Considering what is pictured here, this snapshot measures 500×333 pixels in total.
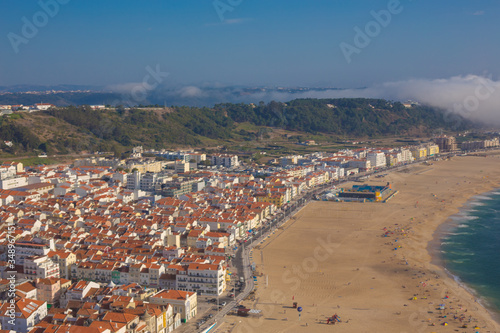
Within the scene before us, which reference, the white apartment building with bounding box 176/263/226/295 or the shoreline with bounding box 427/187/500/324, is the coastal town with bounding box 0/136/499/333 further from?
the shoreline with bounding box 427/187/500/324

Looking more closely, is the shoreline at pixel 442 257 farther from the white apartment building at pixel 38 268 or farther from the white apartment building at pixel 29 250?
the white apartment building at pixel 29 250

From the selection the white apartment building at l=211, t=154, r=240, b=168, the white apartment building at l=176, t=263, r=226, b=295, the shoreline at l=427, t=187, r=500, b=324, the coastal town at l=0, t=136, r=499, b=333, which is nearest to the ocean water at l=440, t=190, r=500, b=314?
the shoreline at l=427, t=187, r=500, b=324

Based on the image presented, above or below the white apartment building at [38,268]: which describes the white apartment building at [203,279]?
below

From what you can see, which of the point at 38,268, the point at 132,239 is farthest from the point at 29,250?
the point at 132,239

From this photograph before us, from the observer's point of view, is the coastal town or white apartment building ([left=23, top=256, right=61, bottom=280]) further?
white apartment building ([left=23, top=256, right=61, bottom=280])

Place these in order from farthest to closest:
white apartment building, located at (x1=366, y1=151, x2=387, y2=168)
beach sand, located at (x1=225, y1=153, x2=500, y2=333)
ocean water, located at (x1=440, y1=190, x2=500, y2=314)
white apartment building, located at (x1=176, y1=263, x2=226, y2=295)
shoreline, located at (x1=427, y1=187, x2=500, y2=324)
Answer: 1. white apartment building, located at (x1=366, y1=151, x2=387, y2=168)
2. ocean water, located at (x1=440, y1=190, x2=500, y2=314)
3. white apartment building, located at (x1=176, y1=263, x2=226, y2=295)
4. shoreline, located at (x1=427, y1=187, x2=500, y2=324)
5. beach sand, located at (x1=225, y1=153, x2=500, y2=333)

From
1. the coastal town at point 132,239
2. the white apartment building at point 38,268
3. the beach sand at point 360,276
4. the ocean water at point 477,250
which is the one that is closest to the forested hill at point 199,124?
the coastal town at point 132,239

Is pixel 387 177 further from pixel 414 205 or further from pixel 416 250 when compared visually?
pixel 416 250
